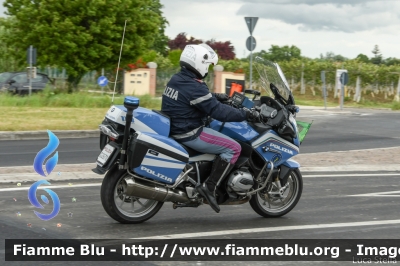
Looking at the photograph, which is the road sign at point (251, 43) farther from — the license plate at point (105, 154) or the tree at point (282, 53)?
the tree at point (282, 53)

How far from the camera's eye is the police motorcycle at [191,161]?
23.7ft

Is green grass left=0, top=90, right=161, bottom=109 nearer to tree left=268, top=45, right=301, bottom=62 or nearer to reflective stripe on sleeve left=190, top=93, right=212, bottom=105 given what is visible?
reflective stripe on sleeve left=190, top=93, right=212, bottom=105

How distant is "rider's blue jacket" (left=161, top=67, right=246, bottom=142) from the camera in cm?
742

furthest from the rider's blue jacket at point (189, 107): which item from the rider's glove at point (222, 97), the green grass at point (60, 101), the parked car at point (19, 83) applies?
the parked car at point (19, 83)

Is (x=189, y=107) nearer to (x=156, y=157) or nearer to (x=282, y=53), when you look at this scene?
(x=156, y=157)

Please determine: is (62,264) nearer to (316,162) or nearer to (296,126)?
(296,126)

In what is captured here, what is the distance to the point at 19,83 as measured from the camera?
31547mm

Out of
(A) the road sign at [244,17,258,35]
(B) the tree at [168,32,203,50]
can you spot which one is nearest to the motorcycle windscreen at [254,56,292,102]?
(A) the road sign at [244,17,258,35]

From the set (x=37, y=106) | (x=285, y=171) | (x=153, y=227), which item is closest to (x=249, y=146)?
(x=285, y=171)

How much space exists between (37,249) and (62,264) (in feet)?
1.64

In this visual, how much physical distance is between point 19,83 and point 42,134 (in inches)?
547

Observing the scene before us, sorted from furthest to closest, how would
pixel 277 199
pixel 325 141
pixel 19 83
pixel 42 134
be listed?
pixel 19 83
pixel 325 141
pixel 42 134
pixel 277 199

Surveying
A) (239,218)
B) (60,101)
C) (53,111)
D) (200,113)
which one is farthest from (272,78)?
(60,101)

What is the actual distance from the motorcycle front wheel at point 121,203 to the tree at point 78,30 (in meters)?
25.3
